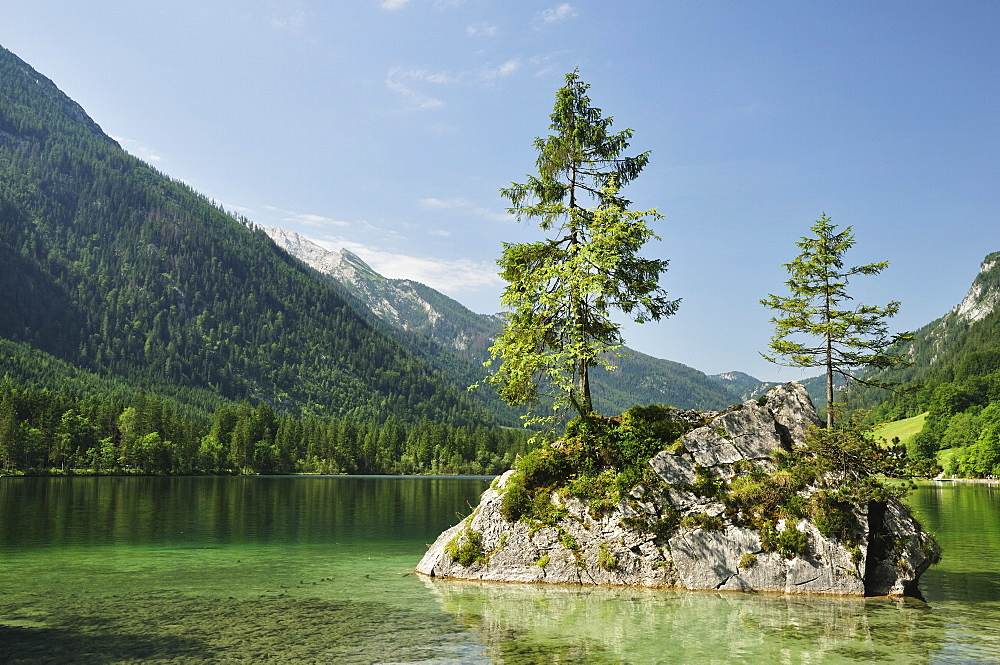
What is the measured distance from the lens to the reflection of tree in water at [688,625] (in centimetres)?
1605

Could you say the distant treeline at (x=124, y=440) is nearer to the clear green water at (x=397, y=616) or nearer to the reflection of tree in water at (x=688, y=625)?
the clear green water at (x=397, y=616)

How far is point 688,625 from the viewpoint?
18844 mm

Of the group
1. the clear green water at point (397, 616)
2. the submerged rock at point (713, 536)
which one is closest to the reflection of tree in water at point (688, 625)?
the clear green water at point (397, 616)

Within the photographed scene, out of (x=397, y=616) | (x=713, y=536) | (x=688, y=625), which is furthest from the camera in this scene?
(x=713, y=536)

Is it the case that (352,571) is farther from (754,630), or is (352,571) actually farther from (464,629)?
(754,630)

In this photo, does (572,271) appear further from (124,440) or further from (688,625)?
(124,440)

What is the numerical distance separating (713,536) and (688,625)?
20.5 feet

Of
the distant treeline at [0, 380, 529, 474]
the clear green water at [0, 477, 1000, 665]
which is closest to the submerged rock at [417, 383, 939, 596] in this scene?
the clear green water at [0, 477, 1000, 665]

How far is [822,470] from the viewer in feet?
83.5

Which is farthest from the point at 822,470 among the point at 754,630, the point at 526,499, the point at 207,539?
the point at 207,539

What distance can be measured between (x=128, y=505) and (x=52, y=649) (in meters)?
58.8

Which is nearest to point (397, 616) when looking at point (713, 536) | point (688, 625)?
point (688, 625)

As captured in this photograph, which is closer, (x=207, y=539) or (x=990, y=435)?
(x=207, y=539)

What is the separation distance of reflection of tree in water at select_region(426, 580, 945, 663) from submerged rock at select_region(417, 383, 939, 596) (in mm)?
846
